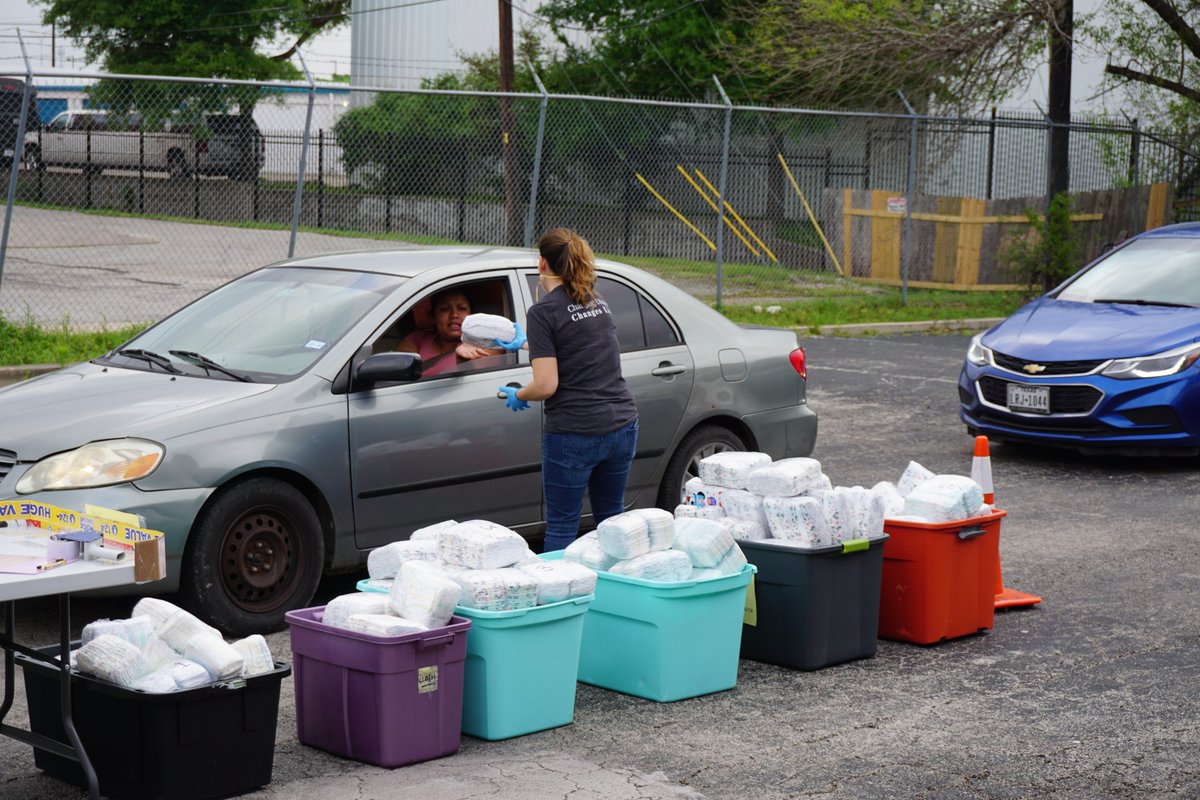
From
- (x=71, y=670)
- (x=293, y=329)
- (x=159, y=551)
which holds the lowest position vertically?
(x=71, y=670)

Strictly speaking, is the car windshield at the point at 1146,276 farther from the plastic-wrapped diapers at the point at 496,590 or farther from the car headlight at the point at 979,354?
the plastic-wrapped diapers at the point at 496,590

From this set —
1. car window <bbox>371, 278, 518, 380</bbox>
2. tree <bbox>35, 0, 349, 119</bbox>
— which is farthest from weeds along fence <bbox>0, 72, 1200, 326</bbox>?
tree <bbox>35, 0, 349, 119</bbox>

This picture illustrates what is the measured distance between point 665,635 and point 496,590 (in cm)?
81

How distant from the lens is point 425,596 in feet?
16.3

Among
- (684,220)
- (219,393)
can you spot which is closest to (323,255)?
(219,393)

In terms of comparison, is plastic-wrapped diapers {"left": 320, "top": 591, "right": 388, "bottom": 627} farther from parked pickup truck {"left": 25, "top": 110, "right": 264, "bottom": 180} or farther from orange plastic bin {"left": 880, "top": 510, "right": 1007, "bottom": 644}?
parked pickup truck {"left": 25, "top": 110, "right": 264, "bottom": 180}

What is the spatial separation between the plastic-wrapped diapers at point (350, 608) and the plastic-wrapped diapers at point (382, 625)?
1.6 inches

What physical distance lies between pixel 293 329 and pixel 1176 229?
330 inches

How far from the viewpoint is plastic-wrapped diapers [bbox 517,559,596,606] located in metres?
5.24

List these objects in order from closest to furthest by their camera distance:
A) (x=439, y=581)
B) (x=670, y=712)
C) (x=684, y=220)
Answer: (x=439, y=581) → (x=670, y=712) → (x=684, y=220)

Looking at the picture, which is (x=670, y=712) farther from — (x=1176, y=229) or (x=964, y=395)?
(x=1176, y=229)

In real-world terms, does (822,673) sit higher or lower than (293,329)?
lower

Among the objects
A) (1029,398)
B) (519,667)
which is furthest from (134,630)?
(1029,398)

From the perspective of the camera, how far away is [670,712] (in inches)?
222
